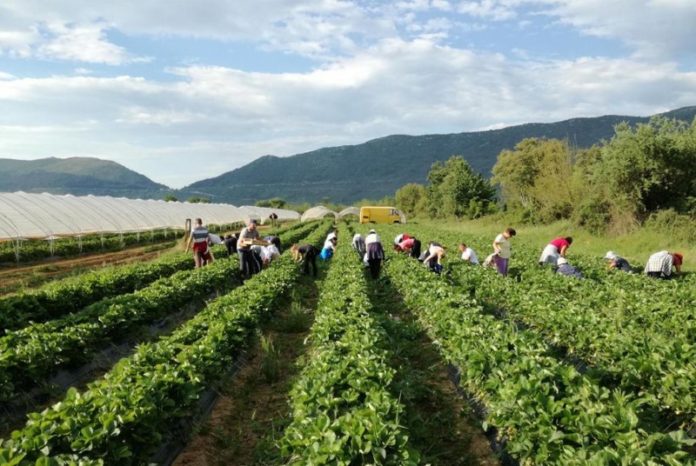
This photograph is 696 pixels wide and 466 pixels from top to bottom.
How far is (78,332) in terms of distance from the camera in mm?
7672

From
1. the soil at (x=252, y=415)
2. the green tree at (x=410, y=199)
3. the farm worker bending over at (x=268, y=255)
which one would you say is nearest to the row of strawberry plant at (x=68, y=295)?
the farm worker bending over at (x=268, y=255)

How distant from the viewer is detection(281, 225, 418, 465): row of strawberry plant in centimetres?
373

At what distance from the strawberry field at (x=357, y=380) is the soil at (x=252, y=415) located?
0.03 meters

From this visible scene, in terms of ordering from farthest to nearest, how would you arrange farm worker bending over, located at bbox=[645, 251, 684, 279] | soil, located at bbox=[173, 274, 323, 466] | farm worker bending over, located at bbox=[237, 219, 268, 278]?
farm worker bending over, located at bbox=[237, 219, 268, 278] < farm worker bending over, located at bbox=[645, 251, 684, 279] < soil, located at bbox=[173, 274, 323, 466]

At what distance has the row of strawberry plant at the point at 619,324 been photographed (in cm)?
542

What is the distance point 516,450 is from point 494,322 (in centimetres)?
289

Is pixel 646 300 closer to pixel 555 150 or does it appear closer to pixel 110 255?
pixel 110 255

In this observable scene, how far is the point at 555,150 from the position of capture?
148ft

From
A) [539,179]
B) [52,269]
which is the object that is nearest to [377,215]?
[539,179]

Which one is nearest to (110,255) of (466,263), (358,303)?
(466,263)

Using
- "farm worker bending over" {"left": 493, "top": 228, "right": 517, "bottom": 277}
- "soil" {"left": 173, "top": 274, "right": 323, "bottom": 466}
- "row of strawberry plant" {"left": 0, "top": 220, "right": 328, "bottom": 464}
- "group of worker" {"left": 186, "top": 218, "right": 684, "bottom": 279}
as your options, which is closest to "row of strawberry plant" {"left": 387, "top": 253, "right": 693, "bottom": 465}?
"soil" {"left": 173, "top": 274, "right": 323, "bottom": 466}

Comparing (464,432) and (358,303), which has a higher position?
(358,303)

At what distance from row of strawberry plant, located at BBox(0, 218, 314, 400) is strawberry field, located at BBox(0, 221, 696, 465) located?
3cm

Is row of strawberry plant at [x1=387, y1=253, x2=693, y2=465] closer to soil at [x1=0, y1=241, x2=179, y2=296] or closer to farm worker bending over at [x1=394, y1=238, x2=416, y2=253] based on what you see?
farm worker bending over at [x1=394, y1=238, x2=416, y2=253]
